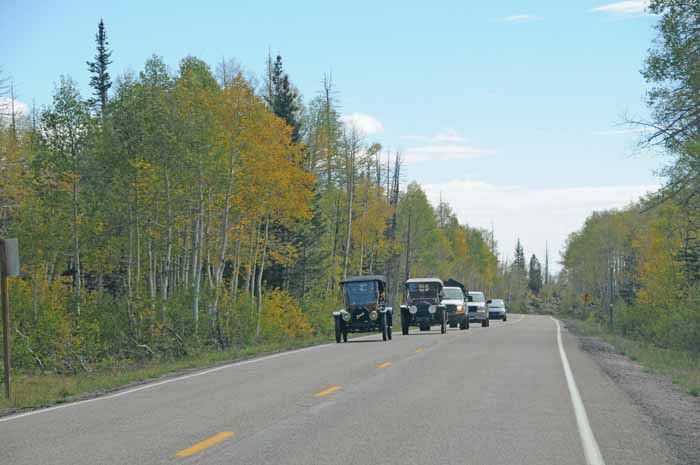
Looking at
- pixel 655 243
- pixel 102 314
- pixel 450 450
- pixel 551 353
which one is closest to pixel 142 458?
pixel 450 450

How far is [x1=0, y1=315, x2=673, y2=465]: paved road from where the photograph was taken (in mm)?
9164

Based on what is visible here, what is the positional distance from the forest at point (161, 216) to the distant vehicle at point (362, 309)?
382 centimetres

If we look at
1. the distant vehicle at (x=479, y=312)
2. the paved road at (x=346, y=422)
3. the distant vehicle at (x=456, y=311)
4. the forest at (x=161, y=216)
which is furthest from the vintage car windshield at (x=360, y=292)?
the distant vehicle at (x=479, y=312)

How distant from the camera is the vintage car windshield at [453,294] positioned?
47.9 metres

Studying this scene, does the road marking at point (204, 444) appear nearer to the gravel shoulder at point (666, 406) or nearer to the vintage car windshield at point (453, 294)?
the gravel shoulder at point (666, 406)

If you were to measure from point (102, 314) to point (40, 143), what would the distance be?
17.3 meters

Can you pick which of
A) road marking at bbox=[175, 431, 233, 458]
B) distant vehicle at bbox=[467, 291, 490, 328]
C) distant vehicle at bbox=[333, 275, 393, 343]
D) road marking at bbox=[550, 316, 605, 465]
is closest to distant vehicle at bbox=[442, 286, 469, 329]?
distant vehicle at bbox=[467, 291, 490, 328]

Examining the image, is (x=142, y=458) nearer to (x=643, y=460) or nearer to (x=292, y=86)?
(x=643, y=460)

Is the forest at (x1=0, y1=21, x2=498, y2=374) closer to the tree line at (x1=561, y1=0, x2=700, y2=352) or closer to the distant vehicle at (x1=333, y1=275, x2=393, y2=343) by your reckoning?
the distant vehicle at (x1=333, y1=275, x2=393, y2=343)

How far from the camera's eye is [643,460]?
909 cm

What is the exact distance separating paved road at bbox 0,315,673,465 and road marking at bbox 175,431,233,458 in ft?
0.05

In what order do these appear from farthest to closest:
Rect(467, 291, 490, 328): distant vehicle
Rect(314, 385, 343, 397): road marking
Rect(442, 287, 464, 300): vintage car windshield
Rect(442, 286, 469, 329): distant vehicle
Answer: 1. Rect(467, 291, 490, 328): distant vehicle
2. Rect(442, 287, 464, 300): vintage car windshield
3. Rect(442, 286, 469, 329): distant vehicle
4. Rect(314, 385, 343, 397): road marking

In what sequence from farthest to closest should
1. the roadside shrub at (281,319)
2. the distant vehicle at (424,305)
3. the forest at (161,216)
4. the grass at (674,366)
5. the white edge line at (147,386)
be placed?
the distant vehicle at (424,305)
the roadside shrub at (281,319)
the forest at (161,216)
the grass at (674,366)
the white edge line at (147,386)

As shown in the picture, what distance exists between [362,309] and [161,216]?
1225 centimetres
